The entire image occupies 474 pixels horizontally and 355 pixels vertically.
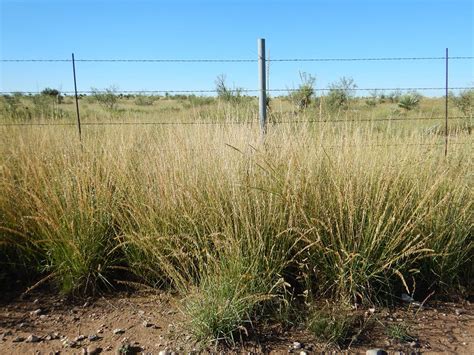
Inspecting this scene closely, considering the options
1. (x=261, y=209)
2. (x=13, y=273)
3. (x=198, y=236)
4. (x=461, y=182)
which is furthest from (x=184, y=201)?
(x=461, y=182)

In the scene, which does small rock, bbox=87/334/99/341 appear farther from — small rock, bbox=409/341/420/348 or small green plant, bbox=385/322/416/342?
small rock, bbox=409/341/420/348

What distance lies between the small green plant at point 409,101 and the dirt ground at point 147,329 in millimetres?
13839

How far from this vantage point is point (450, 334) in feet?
8.63

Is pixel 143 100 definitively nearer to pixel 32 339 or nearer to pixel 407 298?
pixel 32 339

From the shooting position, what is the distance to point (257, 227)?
2.78 metres

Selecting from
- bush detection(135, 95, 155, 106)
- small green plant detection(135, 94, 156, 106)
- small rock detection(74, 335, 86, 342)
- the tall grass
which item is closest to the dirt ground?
small rock detection(74, 335, 86, 342)

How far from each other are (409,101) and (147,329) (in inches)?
649

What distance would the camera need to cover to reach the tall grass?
276 cm

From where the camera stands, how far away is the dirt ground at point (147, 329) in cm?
251

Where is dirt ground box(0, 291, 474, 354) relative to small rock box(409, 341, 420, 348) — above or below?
above

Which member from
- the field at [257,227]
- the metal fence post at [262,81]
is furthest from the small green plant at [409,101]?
the field at [257,227]

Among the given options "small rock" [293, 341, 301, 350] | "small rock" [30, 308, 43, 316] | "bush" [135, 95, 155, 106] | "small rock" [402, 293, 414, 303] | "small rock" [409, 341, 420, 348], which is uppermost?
"bush" [135, 95, 155, 106]

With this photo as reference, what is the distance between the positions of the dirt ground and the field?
8cm

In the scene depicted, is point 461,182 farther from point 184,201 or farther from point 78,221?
point 78,221
